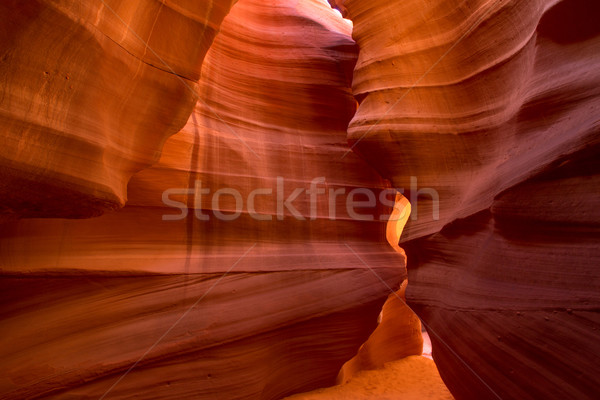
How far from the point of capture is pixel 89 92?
2.50m

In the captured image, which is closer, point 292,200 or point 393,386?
point 292,200

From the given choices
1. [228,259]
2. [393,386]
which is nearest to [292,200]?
[228,259]

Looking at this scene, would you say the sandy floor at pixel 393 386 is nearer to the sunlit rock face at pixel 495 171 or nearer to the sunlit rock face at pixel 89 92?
the sunlit rock face at pixel 495 171

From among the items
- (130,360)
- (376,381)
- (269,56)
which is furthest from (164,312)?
(269,56)

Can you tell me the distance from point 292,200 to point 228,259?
1.07 metres

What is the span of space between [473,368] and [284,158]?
2995mm

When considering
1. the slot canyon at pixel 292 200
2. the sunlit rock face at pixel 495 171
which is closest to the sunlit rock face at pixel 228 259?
the slot canyon at pixel 292 200

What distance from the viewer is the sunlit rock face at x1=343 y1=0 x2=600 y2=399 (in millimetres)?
2275

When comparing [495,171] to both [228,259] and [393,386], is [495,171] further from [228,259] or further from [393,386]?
[393,386]

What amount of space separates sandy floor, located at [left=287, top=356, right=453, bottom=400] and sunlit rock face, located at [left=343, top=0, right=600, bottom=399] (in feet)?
3.40

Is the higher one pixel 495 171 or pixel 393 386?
pixel 495 171

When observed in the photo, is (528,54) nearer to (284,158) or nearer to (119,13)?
(284,158)

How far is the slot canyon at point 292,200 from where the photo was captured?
231 centimetres

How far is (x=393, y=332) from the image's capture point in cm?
566
